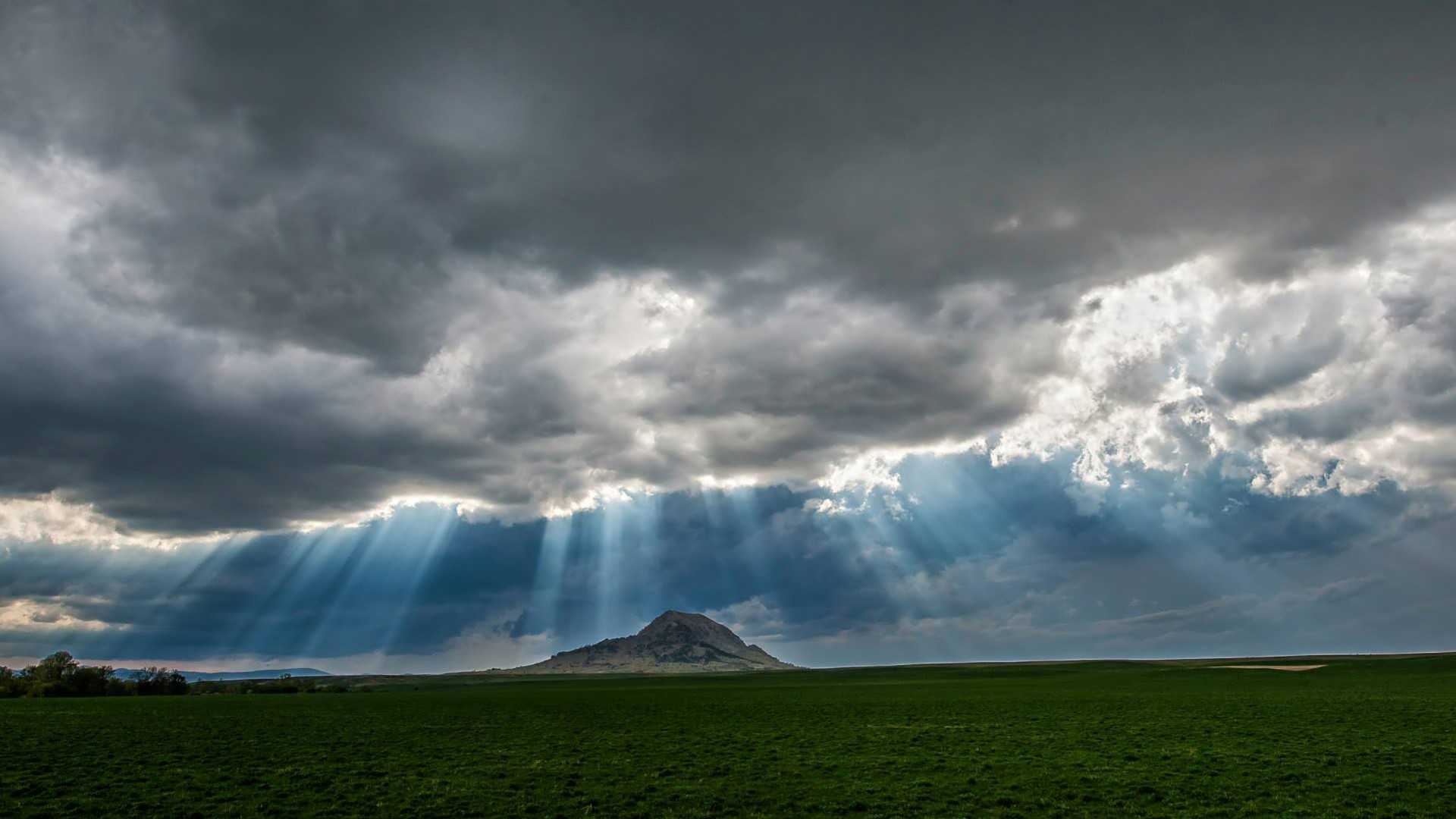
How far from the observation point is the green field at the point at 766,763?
35844 millimetres

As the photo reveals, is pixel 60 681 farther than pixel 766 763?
Yes

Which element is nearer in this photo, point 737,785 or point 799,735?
point 737,785

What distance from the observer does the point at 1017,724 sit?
232 ft

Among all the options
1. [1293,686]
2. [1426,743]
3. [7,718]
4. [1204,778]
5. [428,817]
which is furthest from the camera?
[1293,686]

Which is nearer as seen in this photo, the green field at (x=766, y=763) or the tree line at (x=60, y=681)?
the green field at (x=766, y=763)

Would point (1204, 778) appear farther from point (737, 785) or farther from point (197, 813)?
Result: point (197, 813)

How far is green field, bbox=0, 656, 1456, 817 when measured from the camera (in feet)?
118

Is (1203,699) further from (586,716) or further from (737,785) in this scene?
(737,785)

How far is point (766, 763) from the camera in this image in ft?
160

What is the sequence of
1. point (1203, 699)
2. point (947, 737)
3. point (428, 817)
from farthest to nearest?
1. point (1203, 699)
2. point (947, 737)
3. point (428, 817)

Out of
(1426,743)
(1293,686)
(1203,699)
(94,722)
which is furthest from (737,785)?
(1293,686)

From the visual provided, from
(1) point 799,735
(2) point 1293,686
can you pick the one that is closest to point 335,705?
(1) point 799,735

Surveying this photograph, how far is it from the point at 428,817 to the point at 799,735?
121ft

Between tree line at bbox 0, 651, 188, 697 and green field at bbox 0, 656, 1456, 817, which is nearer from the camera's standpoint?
green field at bbox 0, 656, 1456, 817
